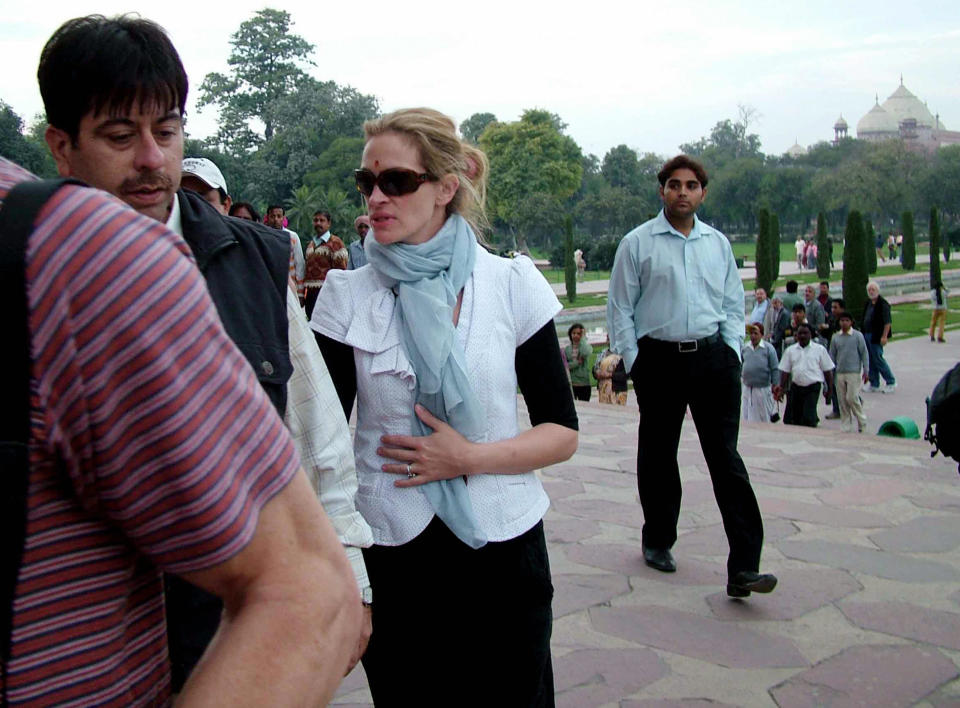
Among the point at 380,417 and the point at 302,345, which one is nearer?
the point at 302,345

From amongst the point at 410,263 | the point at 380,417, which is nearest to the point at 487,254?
the point at 410,263

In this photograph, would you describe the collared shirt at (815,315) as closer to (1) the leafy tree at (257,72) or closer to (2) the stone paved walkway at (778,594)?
(2) the stone paved walkway at (778,594)

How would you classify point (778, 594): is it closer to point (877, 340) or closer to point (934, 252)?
point (877, 340)

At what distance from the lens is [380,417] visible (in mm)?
2373

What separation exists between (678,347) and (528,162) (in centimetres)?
6876

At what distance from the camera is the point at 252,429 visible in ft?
2.69

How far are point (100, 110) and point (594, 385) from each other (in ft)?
55.6

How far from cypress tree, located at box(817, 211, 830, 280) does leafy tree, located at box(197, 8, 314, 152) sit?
3838cm

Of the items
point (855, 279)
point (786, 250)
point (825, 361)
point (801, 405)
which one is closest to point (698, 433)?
point (801, 405)

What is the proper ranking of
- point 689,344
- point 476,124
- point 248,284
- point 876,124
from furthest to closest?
1. point 876,124
2. point 476,124
3. point 689,344
4. point 248,284

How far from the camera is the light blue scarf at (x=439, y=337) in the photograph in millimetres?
2287

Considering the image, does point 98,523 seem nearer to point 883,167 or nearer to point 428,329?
point 428,329

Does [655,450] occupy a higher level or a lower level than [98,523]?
lower

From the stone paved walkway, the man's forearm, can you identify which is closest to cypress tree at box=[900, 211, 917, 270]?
the stone paved walkway
